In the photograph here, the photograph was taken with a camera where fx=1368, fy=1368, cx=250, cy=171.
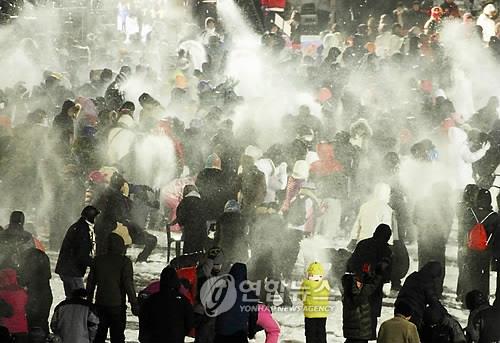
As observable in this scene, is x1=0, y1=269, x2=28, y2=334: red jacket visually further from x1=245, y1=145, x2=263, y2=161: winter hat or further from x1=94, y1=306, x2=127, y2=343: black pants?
x1=245, y1=145, x2=263, y2=161: winter hat

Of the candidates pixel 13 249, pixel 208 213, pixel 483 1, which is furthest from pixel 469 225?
pixel 483 1

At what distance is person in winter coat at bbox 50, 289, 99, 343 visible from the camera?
12.7 m

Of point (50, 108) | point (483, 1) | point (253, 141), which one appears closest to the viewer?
point (253, 141)

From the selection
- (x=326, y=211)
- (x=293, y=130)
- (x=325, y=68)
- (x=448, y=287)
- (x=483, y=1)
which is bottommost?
(x=448, y=287)

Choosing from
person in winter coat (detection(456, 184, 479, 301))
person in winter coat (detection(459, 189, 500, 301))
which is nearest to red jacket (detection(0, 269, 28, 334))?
person in winter coat (detection(459, 189, 500, 301))

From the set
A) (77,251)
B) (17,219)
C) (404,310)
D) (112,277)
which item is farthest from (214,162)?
(404,310)

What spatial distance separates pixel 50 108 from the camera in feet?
91.5

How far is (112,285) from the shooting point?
14.0 m

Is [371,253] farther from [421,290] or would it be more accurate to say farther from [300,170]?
[300,170]

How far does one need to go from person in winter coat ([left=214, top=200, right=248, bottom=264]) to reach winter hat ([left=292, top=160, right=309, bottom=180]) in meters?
4.55

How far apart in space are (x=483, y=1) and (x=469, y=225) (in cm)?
2160

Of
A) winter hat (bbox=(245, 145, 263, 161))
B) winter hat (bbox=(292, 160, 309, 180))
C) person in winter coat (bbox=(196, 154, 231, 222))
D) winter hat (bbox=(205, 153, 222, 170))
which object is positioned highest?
winter hat (bbox=(245, 145, 263, 161))

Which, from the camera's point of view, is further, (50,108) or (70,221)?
(50,108)

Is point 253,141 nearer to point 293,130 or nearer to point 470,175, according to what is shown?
point 293,130
